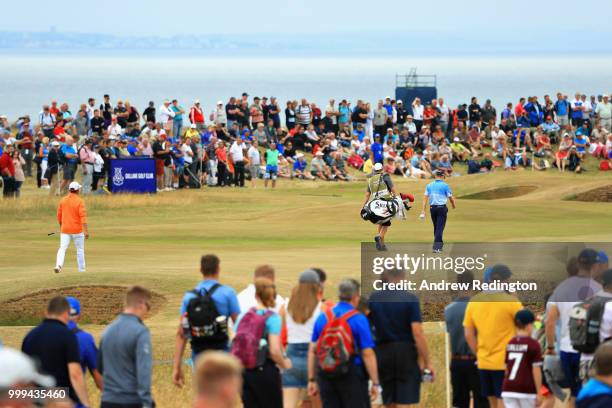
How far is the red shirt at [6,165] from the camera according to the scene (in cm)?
4066

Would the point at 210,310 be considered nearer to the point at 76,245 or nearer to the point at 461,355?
the point at 461,355

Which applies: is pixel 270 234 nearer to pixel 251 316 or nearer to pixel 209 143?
pixel 209 143

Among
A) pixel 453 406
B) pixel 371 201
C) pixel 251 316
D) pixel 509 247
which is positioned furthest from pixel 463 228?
pixel 251 316

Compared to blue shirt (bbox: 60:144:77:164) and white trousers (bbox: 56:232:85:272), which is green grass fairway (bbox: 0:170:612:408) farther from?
blue shirt (bbox: 60:144:77:164)

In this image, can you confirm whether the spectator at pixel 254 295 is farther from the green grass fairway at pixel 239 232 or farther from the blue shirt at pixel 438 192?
the blue shirt at pixel 438 192

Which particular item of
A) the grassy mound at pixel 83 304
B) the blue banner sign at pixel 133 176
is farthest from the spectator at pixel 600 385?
the blue banner sign at pixel 133 176

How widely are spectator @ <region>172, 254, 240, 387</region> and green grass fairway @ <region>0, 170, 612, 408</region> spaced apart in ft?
13.7

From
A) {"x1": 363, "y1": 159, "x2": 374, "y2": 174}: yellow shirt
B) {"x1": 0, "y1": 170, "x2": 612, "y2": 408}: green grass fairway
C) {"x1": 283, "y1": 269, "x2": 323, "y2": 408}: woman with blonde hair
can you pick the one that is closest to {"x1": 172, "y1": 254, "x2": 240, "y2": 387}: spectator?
{"x1": 283, "y1": 269, "x2": 323, "y2": 408}: woman with blonde hair

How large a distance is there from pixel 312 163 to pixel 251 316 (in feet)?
133

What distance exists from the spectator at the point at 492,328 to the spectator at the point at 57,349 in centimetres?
427

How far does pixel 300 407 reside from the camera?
1367 centimetres

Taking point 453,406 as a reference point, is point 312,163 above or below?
above

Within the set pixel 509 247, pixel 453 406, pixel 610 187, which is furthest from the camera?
pixel 610 187

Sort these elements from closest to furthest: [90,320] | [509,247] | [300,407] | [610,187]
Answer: [300,407], [90,320], [509,247], [610,187]
